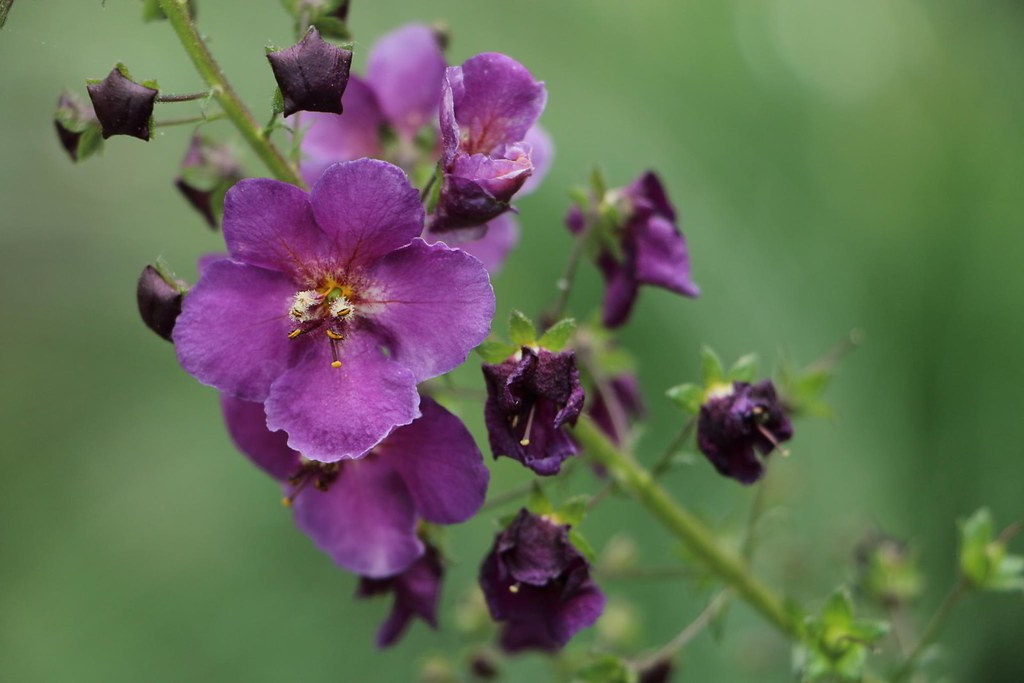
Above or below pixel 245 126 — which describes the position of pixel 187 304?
below

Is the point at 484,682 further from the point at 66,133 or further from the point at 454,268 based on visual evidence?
the point at 66,133

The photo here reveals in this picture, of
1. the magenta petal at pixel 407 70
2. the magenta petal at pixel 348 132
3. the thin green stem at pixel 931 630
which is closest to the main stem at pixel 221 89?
the magenta petal at pixel 348 132

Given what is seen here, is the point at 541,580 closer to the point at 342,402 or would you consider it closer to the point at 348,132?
the point at 342,402

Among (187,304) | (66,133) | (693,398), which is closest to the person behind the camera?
(187,304)

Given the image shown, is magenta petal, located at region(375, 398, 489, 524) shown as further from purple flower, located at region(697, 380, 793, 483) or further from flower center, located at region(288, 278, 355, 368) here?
purple flower, located at region(697, 380, 793, 483)

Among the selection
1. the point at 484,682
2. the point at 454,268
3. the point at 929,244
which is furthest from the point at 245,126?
the point at 929,244
